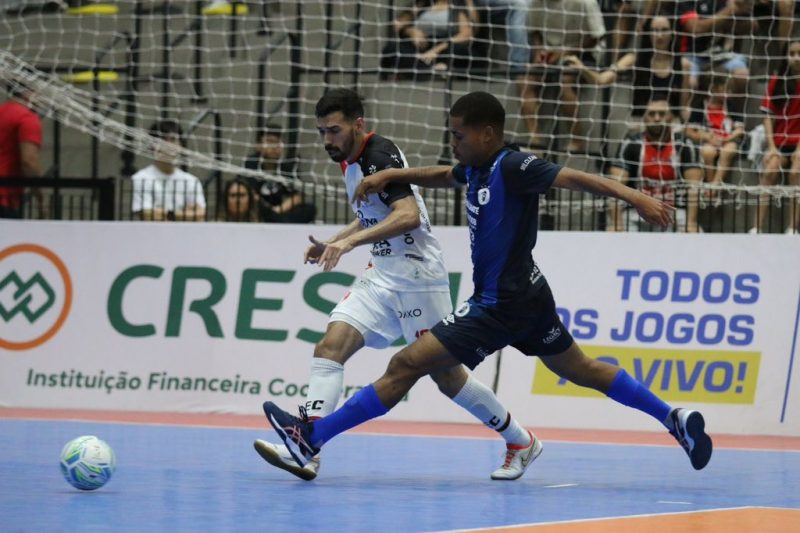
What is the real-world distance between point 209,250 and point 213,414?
1.45 meters

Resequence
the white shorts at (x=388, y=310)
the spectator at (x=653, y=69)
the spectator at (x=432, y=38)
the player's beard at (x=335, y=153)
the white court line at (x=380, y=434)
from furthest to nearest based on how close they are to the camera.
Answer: the spectator at (x=432, y=38)
the spectator at (x=653, y=69)
the white court line at (x=380, y=434)
the white shorts at (x=388, y=310)
the player's beard at (x=335, y=153)

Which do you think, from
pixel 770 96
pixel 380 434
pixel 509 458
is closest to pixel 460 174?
pixel 509 458

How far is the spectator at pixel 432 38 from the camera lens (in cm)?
1406

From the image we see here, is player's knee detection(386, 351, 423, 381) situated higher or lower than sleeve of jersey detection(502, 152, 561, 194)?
lower

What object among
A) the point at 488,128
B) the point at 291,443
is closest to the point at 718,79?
the point at 488,128

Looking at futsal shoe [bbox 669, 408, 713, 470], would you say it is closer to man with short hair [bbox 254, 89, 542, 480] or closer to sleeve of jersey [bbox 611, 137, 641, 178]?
man with short hair [bbox 254, 89, 542, 480]

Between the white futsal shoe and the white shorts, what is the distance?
0.90 m

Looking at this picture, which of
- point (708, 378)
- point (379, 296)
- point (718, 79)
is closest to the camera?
point (379, 296)

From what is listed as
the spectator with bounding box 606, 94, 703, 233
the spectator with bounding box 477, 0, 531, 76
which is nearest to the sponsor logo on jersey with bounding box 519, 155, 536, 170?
the spectator with bounding box 606, 94, 703, 233

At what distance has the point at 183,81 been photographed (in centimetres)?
1526

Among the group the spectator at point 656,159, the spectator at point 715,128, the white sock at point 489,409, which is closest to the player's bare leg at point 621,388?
the white sock at point 489,409

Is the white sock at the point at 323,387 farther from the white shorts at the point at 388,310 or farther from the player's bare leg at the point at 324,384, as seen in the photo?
the white shorts at the point at 388,310

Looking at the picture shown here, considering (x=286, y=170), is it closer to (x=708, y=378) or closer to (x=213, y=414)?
(x=213, y=414)

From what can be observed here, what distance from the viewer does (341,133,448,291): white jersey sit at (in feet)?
26.3
